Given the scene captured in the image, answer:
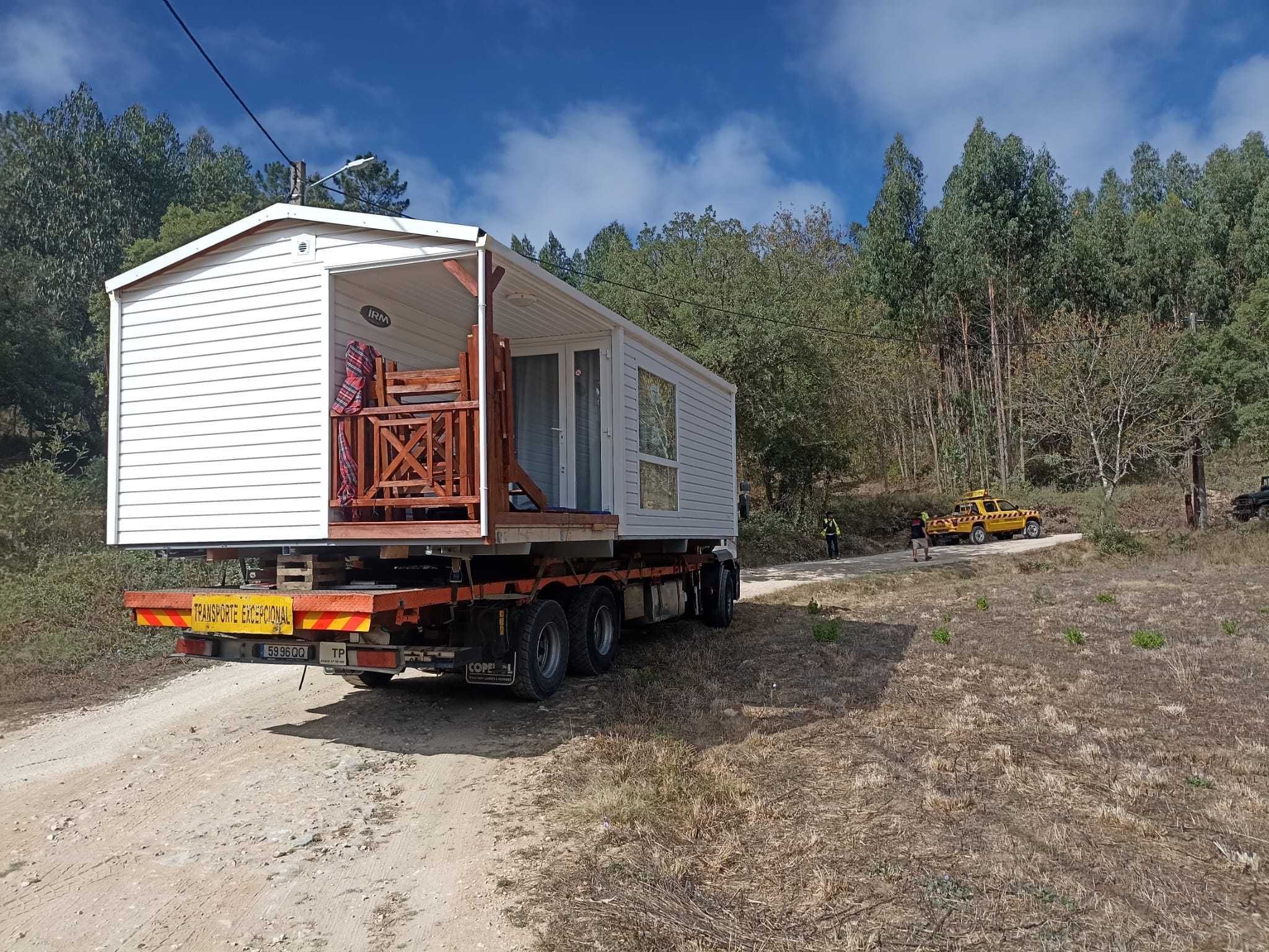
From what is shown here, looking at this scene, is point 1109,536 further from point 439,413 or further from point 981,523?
point 439,413

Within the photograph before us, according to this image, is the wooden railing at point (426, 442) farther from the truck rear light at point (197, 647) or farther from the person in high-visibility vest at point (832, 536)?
the person in high-visibility vest at point (832, 536)

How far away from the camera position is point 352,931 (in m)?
3.34

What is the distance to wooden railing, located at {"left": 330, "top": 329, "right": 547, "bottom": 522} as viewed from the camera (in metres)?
5.75

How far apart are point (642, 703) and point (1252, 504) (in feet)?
94.3

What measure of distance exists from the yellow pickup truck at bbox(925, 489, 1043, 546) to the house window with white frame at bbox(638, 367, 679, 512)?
2125 cm

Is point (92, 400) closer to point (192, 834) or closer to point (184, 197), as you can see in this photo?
point (184, 197)

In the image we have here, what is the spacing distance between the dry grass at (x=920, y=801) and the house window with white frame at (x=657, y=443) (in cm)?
169

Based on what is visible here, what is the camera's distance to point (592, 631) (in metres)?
7.96

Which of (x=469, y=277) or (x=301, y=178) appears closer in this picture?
(x=469, y=277)

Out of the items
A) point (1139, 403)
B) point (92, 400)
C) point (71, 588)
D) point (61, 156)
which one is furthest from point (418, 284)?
point (61, 156)

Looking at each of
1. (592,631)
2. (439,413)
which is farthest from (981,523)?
(439,413)

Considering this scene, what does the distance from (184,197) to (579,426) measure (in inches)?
1902

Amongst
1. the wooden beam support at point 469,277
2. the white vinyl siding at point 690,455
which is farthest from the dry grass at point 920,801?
the wooden beam support at point 469,277

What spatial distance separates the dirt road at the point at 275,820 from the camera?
3.42 meters
